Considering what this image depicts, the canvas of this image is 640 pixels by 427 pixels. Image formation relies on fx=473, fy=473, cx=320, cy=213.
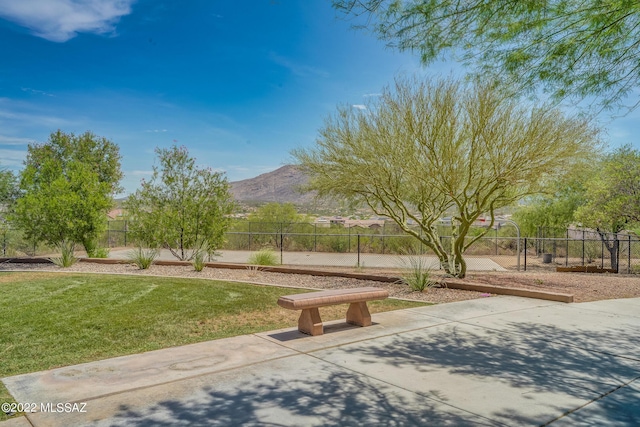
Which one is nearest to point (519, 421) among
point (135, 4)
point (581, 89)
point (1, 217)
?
point (581, 89)

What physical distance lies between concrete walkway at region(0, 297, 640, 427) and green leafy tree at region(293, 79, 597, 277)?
5562 millimetres

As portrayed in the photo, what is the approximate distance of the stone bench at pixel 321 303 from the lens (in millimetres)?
6395

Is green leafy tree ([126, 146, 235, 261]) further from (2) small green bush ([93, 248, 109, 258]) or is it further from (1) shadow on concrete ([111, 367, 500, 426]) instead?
(1) shadow on concrete ([111, 367, 500, 426])

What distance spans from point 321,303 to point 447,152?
274 inches

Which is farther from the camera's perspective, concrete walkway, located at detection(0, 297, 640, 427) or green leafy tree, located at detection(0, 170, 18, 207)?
green leafy tree, located at detection(0, 170, 18, 207)

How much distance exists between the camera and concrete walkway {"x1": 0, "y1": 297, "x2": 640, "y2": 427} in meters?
3.91

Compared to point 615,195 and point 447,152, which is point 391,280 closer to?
point 447,152

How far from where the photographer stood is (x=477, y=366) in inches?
208

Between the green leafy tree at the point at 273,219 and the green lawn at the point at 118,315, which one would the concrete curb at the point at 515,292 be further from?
the green leafy tree at the point at 273,219

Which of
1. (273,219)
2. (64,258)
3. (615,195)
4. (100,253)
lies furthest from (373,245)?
(64,258)

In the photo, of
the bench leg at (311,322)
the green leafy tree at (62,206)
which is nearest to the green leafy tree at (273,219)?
the green leafy tree at (62,206)

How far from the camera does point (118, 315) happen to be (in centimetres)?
756

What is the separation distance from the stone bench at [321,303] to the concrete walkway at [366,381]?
0.63ft

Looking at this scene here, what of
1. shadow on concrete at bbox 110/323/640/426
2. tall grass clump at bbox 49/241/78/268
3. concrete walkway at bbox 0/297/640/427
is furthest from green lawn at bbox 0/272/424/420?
tall grass clump at bbox 49/241/78/268
